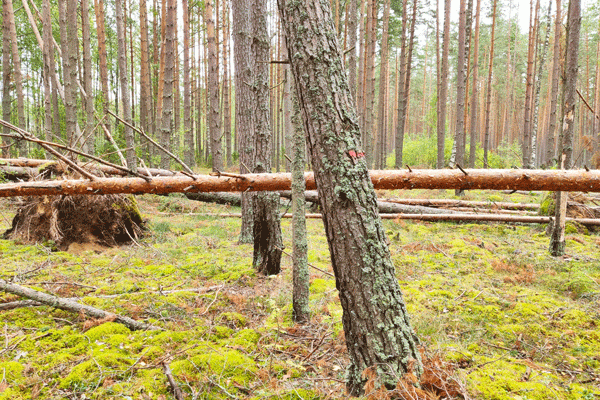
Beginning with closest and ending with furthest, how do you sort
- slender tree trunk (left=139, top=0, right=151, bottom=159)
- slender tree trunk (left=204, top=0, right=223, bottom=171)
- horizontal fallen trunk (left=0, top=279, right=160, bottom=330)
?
horizontal fallen trunk (left=0, top=279, right=160, bottom=330) → slender tree trunk (left=204, top=0, right=223, bottom=171) → slender tree trunk (left=139, top=0, right=151, bottom=159)

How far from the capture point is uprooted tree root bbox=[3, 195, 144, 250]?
5.90 m

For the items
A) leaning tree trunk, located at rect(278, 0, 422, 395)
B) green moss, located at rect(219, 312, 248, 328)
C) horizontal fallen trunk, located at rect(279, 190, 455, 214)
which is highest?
leaning tree trunk, located at rect(278, 0, 422, 395)

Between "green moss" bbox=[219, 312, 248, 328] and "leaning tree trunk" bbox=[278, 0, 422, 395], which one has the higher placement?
"leaning tree trunk" bbox=[278, 0, 422, 395]

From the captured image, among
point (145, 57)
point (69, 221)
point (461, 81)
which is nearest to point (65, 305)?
point (69, 221)

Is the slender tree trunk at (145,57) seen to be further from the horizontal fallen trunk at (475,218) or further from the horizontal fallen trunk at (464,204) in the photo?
the horizontal fallen trunk at (464,204)

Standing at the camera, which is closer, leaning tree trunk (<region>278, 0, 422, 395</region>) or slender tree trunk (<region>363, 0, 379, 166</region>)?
leaning tree trunk (<region>278, 0, 422, 395</region>)

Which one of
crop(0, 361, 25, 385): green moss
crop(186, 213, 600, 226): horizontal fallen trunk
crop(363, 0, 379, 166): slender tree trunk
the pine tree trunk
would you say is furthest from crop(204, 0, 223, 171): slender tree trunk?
crop(0, 361, 25, 385): green moss

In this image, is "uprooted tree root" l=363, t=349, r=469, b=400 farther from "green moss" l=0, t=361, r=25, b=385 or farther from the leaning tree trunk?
"green moss" l=0, t=361, r=25, b=385

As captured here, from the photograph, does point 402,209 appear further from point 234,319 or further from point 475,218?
point 234,319

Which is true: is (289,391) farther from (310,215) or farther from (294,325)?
(310,215)

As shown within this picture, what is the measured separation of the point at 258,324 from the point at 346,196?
208cm

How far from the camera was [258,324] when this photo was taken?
347 centimetres

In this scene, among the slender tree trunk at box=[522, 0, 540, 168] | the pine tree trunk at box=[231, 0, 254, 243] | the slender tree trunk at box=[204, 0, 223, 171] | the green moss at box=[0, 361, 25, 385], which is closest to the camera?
the green moss at box=[0, 361, 25, 385]

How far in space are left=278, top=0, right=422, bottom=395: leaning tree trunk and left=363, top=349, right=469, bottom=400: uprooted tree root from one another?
47mm
